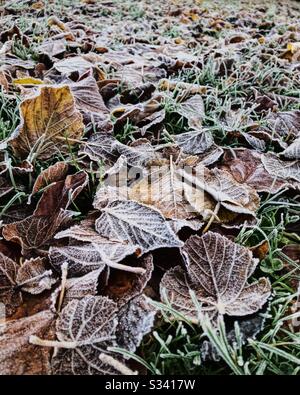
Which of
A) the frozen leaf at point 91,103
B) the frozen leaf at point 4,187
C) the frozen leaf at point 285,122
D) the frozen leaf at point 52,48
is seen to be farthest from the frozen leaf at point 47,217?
the frozen leaf at point 52,48

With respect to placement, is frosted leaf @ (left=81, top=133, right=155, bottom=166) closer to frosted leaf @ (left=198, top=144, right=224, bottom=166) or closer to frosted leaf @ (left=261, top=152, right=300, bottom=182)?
frosted leaf @ (left=198, top=144, right=224, bottom=166)

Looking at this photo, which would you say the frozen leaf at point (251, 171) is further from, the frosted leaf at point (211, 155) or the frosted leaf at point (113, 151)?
the frosted leaf at point (113, 151)

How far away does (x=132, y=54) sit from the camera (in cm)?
233

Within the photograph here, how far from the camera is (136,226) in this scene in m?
0.90

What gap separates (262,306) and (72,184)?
558mm

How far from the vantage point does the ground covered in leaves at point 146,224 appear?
0.71m

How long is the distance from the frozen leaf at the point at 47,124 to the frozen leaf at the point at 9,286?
41 cm

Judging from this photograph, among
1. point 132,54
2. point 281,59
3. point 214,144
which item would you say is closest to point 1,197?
point 214,144

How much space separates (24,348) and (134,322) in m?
0.20

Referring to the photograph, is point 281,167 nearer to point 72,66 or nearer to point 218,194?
point 218,194

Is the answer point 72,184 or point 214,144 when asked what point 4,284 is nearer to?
point 72,184

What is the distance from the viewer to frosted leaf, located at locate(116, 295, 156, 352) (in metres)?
0.70

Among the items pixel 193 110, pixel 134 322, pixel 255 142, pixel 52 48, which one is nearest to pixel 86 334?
pixel 134 322

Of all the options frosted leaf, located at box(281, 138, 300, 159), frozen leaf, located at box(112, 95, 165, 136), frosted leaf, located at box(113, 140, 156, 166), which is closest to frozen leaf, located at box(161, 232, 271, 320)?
frosted leaf, located at box(113, 140, 156, 166)
